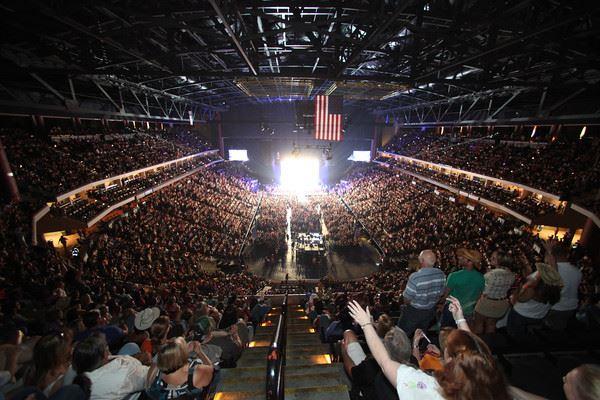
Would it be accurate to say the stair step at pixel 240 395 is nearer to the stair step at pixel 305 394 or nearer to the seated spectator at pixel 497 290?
the stair step at pixel 305 394

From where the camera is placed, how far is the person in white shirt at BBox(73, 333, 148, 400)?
2684 millimetres

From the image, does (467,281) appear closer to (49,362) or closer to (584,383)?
(584,383)

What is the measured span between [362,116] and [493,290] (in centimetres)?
4235

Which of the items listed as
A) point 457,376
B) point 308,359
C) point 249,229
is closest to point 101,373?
point 457,376

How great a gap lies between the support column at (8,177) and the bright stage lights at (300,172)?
31.6 meters

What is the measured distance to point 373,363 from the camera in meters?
2.83

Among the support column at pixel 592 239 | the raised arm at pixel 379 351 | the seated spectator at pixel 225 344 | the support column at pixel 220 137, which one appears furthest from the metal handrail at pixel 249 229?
the support column at pixel 592 239

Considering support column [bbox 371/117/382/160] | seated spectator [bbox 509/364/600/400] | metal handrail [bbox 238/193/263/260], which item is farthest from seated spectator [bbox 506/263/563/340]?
support column [bbox 371/117/382/160]

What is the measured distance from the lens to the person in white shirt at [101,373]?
8.80 feet

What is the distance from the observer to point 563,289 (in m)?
3.96

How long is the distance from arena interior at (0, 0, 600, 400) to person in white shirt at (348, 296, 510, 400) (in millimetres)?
13

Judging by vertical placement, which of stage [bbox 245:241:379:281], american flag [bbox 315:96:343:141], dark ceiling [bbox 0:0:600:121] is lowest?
stage [bbox 245:241:379:281]

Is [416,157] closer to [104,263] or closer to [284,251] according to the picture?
[284,251]

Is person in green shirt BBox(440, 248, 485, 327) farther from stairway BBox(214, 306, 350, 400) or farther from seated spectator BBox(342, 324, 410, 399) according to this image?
stairway BBox(214, 306, 350, 400)
